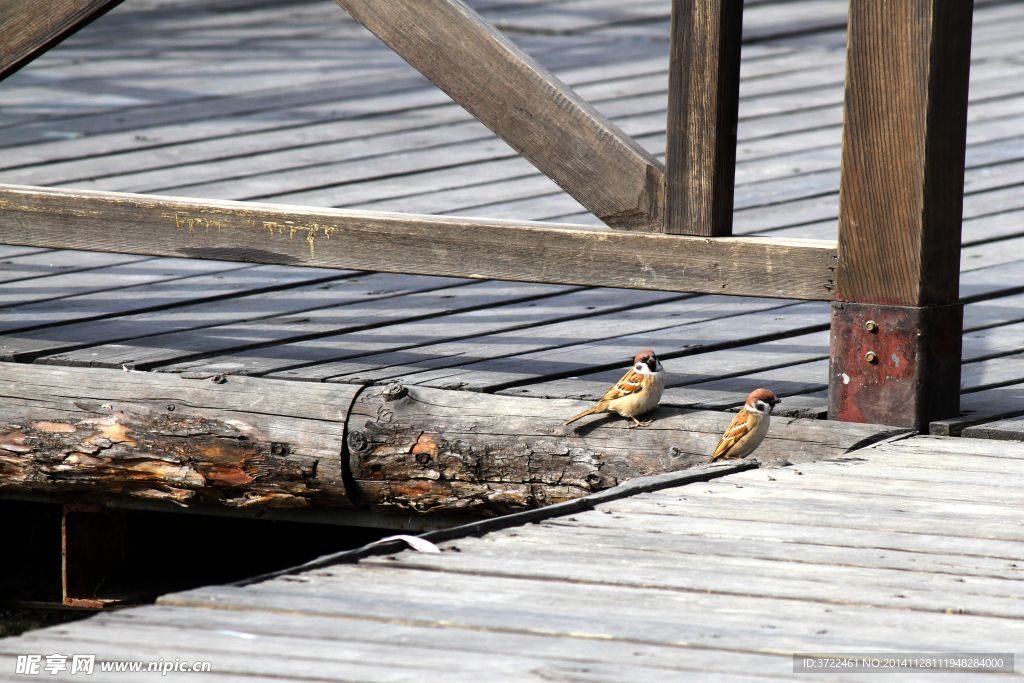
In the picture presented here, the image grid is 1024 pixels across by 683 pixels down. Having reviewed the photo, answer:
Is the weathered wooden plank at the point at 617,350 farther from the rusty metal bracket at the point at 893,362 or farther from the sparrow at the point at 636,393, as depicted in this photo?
the rusty metal bracket at the point at 893,362

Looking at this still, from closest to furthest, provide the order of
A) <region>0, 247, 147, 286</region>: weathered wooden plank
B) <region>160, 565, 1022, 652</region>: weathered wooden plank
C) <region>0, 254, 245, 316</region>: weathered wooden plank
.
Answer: <region>160, 565, 1022, 652</region>: weathered wooden plank → <region>0, 254, 245, 316</region>: weathered wooden plank → <region>0, 247, 147, 286</region>: weathered wooden plank

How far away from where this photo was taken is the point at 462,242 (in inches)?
161

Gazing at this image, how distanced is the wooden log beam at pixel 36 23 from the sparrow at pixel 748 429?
214 cm

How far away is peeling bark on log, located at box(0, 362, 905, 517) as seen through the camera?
3953mm

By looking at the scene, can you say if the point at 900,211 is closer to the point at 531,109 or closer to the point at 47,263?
the point at 531,109

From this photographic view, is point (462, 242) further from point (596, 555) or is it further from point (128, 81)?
point (128, 81)

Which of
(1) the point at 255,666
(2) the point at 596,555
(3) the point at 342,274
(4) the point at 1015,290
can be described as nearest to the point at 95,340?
(3) the point at 342,274

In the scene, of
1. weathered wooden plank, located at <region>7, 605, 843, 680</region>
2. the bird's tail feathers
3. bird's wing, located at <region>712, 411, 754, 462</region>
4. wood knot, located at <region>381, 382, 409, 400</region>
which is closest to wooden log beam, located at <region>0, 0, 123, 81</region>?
wood knot, located at <region>381, 382, 409, 400</region>

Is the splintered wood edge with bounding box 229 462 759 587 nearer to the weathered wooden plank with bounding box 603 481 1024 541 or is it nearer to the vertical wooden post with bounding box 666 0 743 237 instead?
the weathered wooden plank with bounding box 603 481 1024 541

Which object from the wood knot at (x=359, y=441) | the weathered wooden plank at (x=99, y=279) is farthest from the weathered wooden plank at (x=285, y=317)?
the wood knot at (x=359, y=441)

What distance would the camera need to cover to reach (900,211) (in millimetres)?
3736

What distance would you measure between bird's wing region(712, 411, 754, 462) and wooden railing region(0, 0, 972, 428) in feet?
1.09

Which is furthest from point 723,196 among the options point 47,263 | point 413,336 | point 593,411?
point 47,263

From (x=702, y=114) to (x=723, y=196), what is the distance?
22 centimetres
